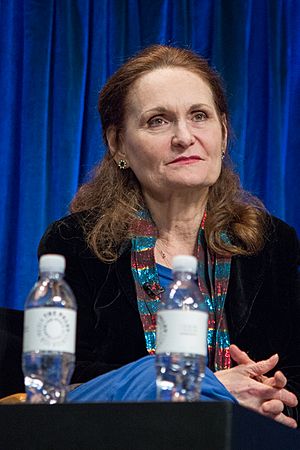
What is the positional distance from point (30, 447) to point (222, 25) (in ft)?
7.44

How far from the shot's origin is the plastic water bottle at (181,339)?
1251mm

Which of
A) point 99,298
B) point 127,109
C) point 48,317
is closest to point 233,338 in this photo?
point 99,298

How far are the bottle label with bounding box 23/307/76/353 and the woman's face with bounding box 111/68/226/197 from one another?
1.03 metres

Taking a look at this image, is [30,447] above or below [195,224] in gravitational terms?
below

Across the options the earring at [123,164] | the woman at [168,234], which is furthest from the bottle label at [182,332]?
the earring at [123,164]

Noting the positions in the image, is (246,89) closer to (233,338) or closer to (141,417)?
(233,338)

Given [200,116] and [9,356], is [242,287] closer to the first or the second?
[200,116]

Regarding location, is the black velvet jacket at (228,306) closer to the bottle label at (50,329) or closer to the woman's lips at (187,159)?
the woman's lips at (187,159)

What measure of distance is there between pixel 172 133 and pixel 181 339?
1128 mm

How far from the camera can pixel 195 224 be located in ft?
7.81

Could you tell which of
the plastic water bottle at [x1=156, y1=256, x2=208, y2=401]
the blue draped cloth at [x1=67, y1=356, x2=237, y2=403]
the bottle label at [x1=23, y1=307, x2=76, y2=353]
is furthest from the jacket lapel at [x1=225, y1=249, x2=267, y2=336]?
the bottle label at [x1=23, y1=307, x2=76, y2=353]

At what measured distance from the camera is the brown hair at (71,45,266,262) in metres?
2.34

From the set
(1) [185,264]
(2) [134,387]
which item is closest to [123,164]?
Result: (2) [134,387]

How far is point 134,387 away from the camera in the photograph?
1.49 metres
